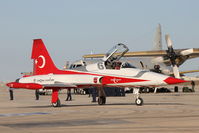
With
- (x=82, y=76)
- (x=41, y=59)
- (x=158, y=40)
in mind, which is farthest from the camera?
(x=158, y=40)

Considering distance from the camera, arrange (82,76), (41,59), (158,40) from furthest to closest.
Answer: (158,40)
(41,59)
(82,76)

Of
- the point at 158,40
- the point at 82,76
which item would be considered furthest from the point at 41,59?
the point at 158,40

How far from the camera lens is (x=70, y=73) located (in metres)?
24.3

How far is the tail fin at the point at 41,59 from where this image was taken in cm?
2475

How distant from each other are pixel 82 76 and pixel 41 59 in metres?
2.77

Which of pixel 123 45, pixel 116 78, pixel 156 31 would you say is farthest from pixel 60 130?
pixel 156 31

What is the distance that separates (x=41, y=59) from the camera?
81.5 ft

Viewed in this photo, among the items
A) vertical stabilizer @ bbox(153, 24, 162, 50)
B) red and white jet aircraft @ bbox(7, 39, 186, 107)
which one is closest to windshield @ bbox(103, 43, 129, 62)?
red and white jet aircraft @ bbox(7, 39, 186, 107)

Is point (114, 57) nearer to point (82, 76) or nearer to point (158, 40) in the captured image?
point (82, 76)

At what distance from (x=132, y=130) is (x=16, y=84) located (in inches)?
507

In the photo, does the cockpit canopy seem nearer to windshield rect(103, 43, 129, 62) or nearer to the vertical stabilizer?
windshield rect(103, 43, 129, 62)

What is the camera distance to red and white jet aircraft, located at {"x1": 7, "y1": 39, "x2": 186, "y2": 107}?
75.9ft

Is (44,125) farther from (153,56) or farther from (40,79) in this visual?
(153,56)

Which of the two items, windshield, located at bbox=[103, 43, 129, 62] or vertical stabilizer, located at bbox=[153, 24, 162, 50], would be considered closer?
windshield, located at bbox=[103, 43, 129, 62]
